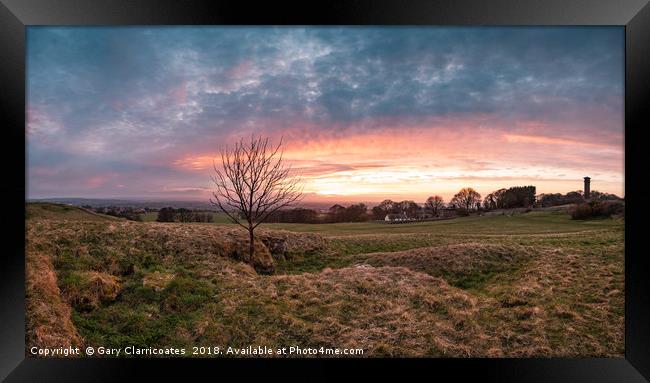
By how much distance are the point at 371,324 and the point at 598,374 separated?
273cm

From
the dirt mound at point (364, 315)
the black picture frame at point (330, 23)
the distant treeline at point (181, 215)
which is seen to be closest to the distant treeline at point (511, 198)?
the black picture frame at point (330, 23)

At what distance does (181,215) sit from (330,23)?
164 inches

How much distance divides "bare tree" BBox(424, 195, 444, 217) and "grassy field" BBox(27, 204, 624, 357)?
86 cm

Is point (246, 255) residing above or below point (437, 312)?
above

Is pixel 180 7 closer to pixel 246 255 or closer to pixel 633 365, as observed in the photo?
pixel 246 255

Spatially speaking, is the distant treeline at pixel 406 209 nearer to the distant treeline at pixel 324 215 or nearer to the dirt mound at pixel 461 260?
the distant treeline at pixel 324 215

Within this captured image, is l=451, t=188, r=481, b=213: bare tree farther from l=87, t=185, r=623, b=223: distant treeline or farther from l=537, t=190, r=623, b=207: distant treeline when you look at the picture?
l=537, t=190, r=623, b=207: distant treeline

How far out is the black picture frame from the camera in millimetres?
2916

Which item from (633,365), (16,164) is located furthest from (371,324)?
(16,164)

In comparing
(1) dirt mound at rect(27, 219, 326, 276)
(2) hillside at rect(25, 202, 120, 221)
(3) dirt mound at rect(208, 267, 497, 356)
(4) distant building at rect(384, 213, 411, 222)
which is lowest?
(3) dirt mound at rect(208, 267, 497, 356)

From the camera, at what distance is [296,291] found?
13.2ft

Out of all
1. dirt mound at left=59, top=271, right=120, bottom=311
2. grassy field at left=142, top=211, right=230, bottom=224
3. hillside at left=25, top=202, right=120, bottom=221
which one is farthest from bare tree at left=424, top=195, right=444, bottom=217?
hillside at left=25, top=202, right=120, bottom=221

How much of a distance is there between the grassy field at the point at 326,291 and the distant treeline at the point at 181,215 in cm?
26

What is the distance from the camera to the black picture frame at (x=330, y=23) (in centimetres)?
292
